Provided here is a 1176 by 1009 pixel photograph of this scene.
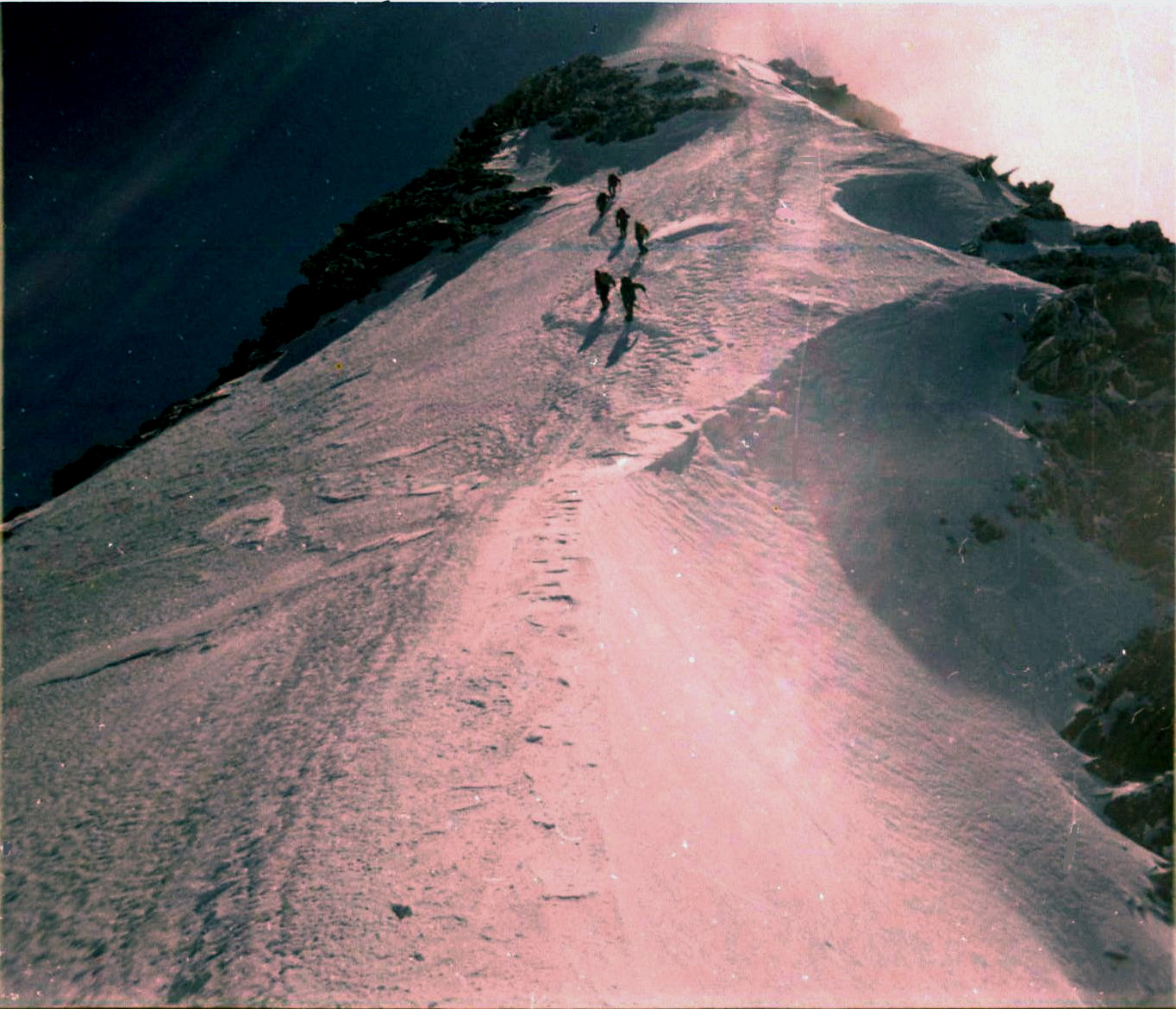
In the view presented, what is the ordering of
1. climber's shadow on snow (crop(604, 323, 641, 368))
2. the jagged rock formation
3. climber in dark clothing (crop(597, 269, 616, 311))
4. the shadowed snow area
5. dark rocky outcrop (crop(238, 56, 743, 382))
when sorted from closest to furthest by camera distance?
the shadowed snow area
the jagged rock formation
climber's shadow on snow (crop(604, 323, 641, 368))
climber in dark clothing (crop(597, 269, 616, 311))
dark rocky outcrop (crop(238, 56, 743, 382))

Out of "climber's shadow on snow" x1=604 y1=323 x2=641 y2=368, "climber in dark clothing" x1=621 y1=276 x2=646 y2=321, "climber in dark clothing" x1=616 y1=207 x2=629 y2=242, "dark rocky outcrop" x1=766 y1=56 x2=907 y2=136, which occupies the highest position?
"dark rocky outcrop" x1=766 y1=56 x2=907 y2=136

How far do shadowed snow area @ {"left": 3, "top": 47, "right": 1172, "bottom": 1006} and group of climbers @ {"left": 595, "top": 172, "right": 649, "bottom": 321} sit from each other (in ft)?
1.51

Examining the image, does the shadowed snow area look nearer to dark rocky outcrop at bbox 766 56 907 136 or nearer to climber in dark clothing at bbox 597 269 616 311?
climber in dark clothing at bbox 597 269 616 311

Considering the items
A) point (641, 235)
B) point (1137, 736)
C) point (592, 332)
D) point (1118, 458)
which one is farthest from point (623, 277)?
point (1137, 736)

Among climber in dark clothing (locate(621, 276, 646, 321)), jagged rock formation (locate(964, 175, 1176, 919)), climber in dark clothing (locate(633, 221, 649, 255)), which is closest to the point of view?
jagged rock formation (locate(964, 175, 1176, 919))

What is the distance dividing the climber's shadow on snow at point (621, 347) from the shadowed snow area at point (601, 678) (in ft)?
0.23

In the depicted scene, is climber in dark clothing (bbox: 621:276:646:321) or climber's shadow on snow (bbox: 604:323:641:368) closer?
climber's shadow on snow (bbox: 604:323:641:368)

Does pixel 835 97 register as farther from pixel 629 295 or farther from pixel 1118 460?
pixel 1118 460

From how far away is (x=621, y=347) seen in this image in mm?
14539

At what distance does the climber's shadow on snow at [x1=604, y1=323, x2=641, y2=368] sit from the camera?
14.1 meters

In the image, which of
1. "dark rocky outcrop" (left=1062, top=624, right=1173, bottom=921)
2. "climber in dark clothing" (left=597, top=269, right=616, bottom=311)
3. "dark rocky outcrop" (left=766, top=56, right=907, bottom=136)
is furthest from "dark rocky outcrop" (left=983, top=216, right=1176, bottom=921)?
"dark rocky outcrop" (left=766, top=56, right=907, bottom=136)

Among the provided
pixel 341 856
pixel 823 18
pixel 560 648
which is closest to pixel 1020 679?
pixel 560 648

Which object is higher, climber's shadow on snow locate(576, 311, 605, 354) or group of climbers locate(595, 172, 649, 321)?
group of climbers locate(595, 172, 649, 321)

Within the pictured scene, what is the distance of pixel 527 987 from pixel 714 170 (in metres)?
24.9
